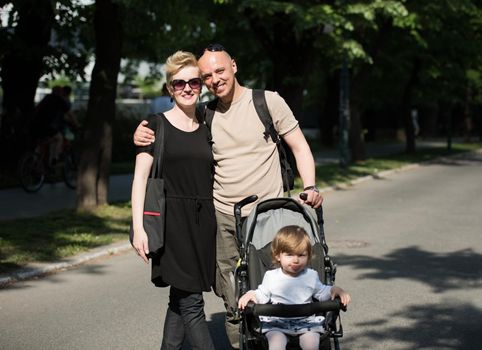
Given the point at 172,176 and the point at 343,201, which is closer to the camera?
the point at 172,176

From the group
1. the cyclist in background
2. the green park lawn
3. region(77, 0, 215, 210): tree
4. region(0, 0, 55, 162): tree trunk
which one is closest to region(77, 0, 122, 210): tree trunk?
region(77, 0, 215, 210): tree

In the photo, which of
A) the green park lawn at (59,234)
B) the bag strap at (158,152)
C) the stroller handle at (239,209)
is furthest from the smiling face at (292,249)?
the green park lawn at (59,234)

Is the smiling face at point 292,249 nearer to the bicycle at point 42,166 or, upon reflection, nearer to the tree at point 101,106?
the tree at point 101,106

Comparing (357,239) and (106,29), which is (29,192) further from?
(357,239)

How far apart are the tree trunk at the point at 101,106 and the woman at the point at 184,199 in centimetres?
898

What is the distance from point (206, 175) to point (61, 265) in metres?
5.06

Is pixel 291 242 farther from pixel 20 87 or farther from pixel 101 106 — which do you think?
pixel 20 87

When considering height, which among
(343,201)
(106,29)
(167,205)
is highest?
(106,29)

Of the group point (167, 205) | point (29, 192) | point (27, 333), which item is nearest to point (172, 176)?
point (167, 205)

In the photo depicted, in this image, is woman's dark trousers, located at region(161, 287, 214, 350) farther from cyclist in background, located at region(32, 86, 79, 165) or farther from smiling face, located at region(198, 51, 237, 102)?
cyclist in background, located at region(32, 86, 79, 165)

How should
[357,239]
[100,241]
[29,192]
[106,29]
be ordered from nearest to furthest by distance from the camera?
[100,241] < [357,239] < [106,29] < [29,192]

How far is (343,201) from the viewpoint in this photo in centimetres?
1758

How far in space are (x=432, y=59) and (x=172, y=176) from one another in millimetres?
27475

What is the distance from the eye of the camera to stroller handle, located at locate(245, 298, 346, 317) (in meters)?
4.79
